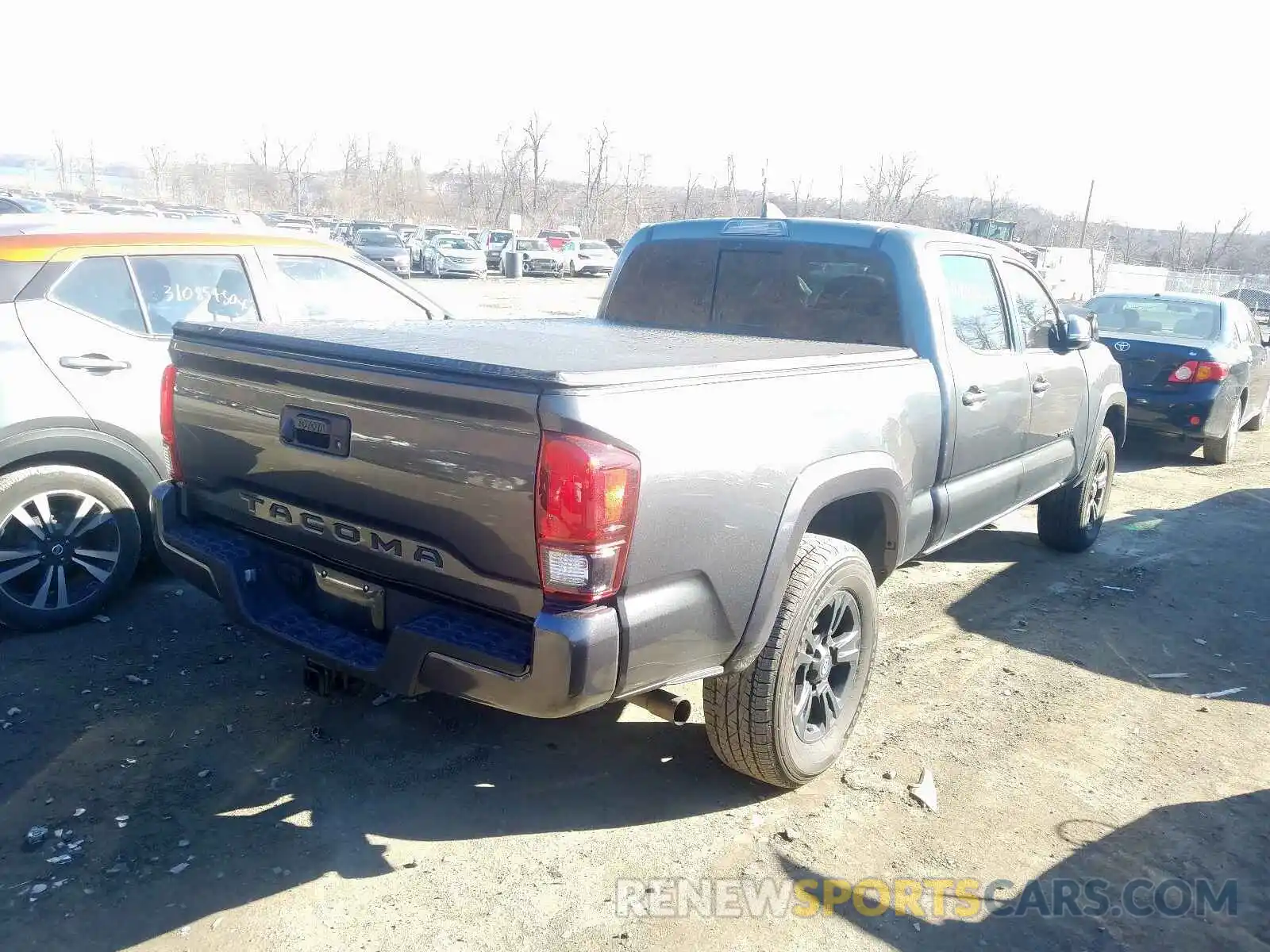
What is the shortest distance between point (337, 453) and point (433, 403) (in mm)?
448

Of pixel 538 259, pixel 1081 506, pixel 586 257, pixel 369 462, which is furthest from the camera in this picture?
pixel 586 257

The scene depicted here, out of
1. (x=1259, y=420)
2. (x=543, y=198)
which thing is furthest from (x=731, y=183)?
(x=1259, y=420)

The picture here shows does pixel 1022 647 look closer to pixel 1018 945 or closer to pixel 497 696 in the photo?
pixel 1018 945

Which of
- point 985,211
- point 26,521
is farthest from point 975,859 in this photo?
point 985,211

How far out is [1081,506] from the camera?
604 cm

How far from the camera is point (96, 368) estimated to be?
14.6 feet

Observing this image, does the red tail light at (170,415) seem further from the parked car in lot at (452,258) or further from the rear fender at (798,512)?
the parked car in lot at (452,258)

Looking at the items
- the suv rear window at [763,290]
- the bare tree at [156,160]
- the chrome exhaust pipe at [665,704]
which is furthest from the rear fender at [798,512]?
the bare tree at [156,160]

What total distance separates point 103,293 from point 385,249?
27297mm

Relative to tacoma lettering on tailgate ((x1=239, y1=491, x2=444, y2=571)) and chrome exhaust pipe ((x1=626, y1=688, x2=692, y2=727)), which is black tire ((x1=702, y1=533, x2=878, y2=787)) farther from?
tacoma lettering on tailgate ((x1=239, y1=491, x2=444, y2=571))

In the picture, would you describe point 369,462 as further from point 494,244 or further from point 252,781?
point 494,244

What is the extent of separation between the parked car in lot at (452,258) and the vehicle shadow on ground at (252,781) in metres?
29.3

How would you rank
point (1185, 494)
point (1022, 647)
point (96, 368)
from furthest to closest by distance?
point (1185, 494)
point (1022, 647)
point (96, 368)

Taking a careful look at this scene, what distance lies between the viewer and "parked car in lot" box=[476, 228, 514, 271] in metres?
38.4
